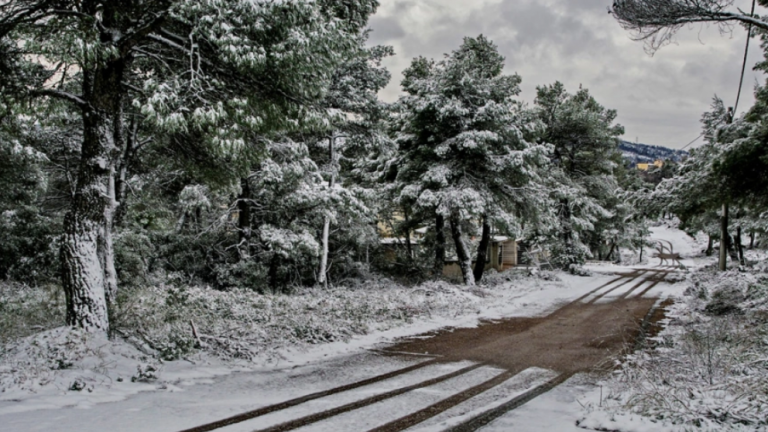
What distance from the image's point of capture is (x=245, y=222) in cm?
1573

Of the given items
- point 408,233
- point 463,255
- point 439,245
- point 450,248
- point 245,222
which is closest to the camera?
point 245,222

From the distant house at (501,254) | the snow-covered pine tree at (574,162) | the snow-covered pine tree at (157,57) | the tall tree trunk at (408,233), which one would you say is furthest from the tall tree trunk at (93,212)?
the distant house at (501,254)

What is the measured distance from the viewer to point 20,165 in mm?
10750

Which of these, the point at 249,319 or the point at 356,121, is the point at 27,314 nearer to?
the point at 249,319

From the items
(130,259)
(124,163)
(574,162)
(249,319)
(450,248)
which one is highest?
(574,162)

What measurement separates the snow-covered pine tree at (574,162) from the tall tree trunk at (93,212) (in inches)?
816

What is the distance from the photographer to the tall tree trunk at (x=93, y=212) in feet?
20.6

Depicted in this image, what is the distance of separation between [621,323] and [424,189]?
27.6 ft

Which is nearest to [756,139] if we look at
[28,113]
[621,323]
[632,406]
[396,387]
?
[621,323]

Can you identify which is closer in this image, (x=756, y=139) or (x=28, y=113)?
(x=28, y=113)

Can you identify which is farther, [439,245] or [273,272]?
[439,245]

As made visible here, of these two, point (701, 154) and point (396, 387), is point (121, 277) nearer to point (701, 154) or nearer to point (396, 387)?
point (396, 387)

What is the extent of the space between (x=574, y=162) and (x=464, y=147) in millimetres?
12446

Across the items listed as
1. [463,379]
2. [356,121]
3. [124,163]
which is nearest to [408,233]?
[356,121]
